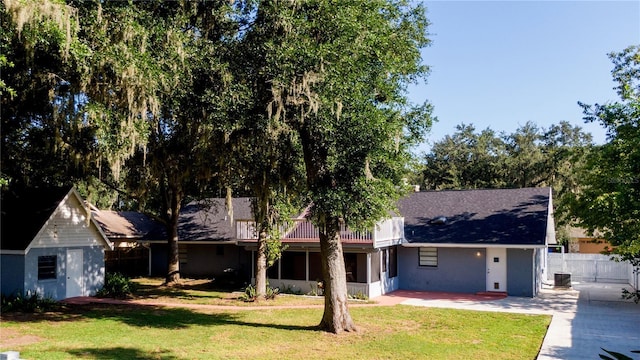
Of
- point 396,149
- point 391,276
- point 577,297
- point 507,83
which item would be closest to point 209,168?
point 396,149

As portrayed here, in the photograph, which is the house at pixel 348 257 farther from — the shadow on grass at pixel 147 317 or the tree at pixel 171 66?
the tree at pixel 171 66

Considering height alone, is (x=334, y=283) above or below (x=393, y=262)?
above

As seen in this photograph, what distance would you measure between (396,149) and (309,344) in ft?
16.8

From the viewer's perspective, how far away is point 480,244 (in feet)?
64.6

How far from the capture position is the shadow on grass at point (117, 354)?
10218mm

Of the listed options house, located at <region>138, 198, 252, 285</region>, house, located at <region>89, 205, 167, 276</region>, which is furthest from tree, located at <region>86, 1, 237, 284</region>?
house, located at <region>89, 205, 167, 276</region>

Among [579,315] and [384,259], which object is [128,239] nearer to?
[384,259]

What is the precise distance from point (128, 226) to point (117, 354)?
18.7m

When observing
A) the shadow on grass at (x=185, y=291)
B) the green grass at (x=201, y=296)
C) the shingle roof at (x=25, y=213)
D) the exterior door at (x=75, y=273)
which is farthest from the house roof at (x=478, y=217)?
the shingle roof at (x=25, y=213)

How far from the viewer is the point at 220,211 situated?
2770 centimetres

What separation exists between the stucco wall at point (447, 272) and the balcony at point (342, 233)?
140 cm

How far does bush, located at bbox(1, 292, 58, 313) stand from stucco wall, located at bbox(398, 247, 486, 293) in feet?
45.9

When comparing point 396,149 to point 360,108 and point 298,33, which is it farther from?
point 298,33

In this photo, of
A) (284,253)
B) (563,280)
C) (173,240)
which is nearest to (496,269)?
(563,280)
